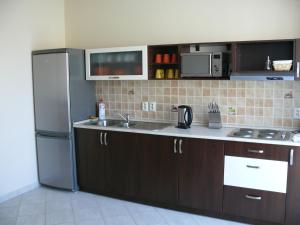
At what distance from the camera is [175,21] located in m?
3.69

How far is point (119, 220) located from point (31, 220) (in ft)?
2.87

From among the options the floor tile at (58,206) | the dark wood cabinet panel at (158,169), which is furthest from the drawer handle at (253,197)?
the floor tile at (58,206)

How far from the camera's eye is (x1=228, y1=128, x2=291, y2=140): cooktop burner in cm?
296

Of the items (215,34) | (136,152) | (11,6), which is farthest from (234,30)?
(11,6)

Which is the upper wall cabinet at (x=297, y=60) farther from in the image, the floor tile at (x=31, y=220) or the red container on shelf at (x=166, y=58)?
the floor tile at (x=31, y=220)

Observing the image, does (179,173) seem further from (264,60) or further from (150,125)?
(264,60)

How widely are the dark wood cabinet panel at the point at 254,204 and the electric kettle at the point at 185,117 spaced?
787 millimetres

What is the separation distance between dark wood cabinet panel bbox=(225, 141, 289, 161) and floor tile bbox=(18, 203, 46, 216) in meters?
2.02

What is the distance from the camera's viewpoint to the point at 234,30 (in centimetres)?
339

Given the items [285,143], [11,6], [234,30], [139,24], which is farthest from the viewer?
[139,24]

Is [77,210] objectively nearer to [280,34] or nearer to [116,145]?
[116,145]

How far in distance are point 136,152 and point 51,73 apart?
136 centimetres

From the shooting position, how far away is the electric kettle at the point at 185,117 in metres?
3.48

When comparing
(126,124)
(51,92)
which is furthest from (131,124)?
(51,92)
